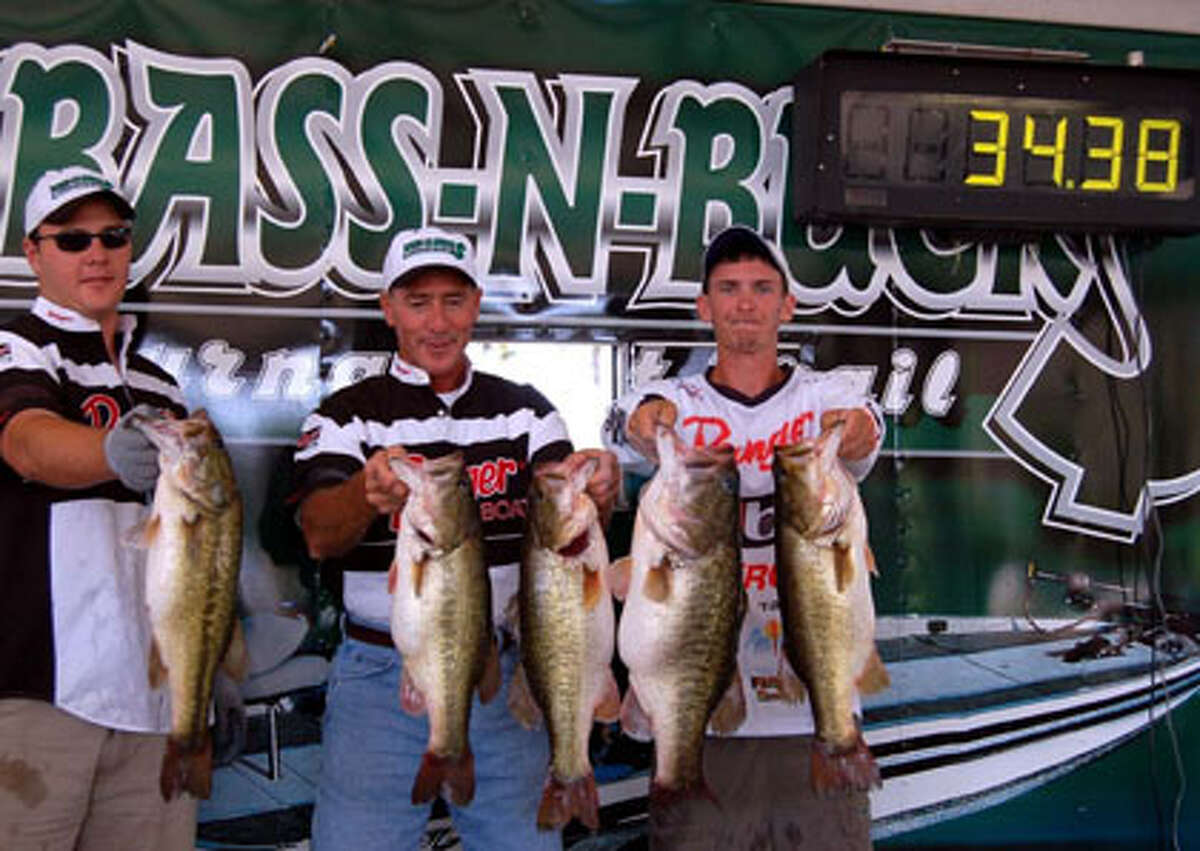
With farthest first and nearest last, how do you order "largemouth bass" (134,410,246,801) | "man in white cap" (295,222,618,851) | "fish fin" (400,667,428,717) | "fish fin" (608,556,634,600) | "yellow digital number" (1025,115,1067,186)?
"yellow digital number" (1025,115,1067,186), "man in white cap" (295,222,618,851), "fish fin" (608,556,634,600), "fish fin" (400,667,428,717), "largemouth bass" (134,410,246,801)

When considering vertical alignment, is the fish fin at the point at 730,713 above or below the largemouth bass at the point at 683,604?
below

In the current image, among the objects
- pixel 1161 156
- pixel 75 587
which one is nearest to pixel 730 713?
pixel 75 587

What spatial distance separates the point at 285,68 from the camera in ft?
12.5

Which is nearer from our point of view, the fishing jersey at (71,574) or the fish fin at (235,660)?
the fishing jersey at (71,574)

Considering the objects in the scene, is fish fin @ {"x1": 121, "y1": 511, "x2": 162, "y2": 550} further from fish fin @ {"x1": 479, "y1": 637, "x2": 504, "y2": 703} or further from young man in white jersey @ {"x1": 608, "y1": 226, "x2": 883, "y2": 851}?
young man in white jersey @ {"x1": 608, "y1": 226, "x2": 883, "y2": 851}

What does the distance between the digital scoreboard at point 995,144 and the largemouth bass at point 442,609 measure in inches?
74.8

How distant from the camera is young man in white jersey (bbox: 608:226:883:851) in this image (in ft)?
10.6

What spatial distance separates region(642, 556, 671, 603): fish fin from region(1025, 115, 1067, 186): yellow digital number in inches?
90.4

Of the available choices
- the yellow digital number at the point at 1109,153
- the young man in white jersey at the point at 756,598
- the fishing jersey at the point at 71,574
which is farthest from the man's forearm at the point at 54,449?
the yellow digital number at the point at 1109,153

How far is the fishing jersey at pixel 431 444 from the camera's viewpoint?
315 centimetres

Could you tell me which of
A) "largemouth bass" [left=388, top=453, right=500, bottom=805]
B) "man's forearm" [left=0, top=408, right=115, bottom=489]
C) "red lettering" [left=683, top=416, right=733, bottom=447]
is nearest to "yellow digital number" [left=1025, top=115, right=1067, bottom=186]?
"red lettering" [left=683, top=416, right=733, bottom=447]

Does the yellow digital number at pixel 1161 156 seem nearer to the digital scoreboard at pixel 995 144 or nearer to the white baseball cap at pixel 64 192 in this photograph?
the digital scoreboard at pixel 995 144

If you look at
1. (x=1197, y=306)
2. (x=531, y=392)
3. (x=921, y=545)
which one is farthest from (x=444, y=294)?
(x=1197, y=306)

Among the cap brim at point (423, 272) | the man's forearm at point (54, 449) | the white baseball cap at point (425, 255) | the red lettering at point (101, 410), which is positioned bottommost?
the man's forearm at point (54, 449)
